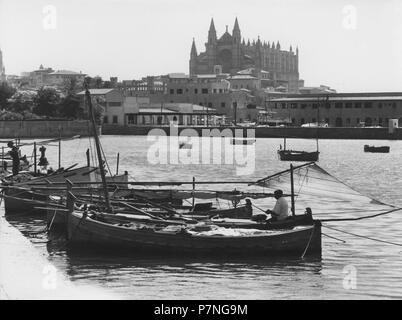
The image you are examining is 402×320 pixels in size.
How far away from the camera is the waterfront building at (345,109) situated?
13062 centimetres

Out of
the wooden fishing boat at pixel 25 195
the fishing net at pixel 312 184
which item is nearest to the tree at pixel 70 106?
the wooden fishing boat at pixel 25 195

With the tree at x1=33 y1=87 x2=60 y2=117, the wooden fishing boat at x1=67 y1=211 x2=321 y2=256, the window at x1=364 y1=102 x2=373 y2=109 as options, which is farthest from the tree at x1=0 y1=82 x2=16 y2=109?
the wooden fishing boat at x1=67 y1=211 x2=321 y2=256

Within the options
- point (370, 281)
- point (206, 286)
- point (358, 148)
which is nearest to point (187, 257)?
point (206, 286)

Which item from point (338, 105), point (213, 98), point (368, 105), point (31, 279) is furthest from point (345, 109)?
point (31, 279)

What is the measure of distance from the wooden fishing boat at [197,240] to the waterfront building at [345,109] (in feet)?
352

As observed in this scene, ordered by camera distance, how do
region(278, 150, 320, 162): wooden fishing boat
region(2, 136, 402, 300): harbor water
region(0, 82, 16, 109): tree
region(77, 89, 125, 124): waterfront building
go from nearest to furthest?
region(2, 136, 402, 300): harbor water → region(278, 150, 320, 162): wooden fishing boat → region(77, 89, 125, 124): waterfront building → region(0, 82, 16, 109): tree

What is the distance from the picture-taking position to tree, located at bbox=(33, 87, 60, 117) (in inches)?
5148

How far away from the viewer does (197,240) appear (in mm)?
23094

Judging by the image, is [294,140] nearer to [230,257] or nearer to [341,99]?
[341,99]

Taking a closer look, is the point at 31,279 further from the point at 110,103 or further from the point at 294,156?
the point at 110,103

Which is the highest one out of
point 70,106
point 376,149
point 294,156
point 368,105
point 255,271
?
point 70,106

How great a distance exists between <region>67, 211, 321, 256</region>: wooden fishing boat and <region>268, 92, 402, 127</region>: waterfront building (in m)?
107

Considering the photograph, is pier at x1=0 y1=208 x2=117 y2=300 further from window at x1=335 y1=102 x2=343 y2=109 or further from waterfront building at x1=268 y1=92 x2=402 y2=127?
window at x1=335 y1=102 x2=343 y2=109

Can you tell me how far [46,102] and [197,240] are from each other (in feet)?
365
